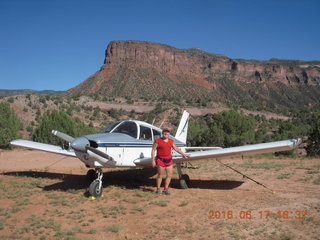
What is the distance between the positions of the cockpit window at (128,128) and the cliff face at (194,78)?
78.8 meters

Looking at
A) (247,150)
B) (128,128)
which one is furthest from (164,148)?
(247,150)

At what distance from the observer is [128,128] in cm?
918

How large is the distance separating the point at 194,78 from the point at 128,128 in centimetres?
11812

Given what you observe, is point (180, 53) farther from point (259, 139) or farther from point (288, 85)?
point (259, 139)

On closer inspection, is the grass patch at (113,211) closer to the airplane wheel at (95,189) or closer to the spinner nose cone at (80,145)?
the airplane wheel at (95,189)

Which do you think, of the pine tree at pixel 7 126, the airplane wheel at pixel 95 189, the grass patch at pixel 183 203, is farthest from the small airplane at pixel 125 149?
the pine tree at pixel 7 126

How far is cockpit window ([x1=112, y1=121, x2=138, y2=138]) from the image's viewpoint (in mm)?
9035

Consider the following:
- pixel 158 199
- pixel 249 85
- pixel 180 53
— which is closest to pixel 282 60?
pixel 249 85

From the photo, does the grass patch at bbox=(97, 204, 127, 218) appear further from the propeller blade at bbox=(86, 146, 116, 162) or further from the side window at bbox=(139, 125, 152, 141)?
the side window at bbox=(139, 125, 152, 141)

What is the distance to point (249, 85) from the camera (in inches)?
4980

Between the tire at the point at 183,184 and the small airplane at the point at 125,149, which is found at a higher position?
the small airplane at the point at 125,149

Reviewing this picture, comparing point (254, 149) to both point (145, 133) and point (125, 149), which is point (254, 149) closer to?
point (145, 133)
